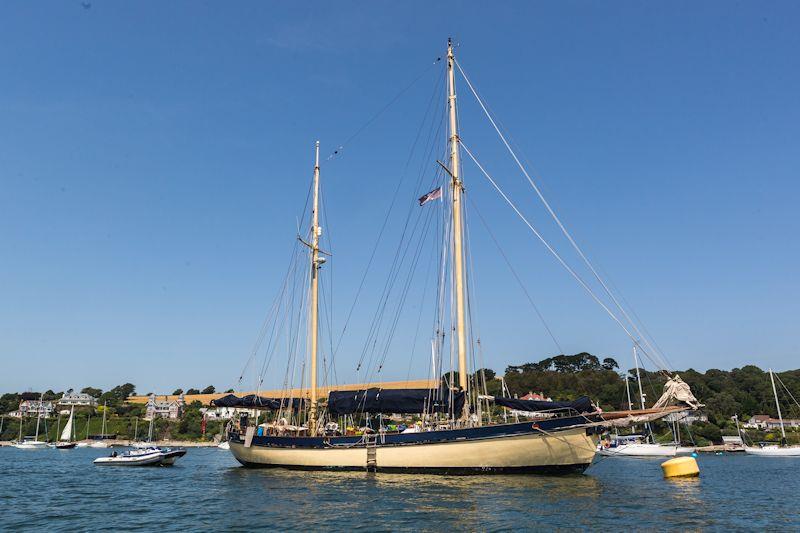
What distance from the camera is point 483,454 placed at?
3356cm

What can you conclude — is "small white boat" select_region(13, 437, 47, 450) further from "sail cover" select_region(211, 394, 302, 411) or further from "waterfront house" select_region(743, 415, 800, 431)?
"waterfront house" select_region(743, 415, 800, 431)

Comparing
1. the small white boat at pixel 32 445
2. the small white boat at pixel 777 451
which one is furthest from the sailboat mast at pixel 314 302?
the small white boat at pixel 32 445

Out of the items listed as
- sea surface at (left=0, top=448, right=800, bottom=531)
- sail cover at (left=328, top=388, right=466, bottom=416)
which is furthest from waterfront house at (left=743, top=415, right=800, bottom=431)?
sail cover at (left=328, top=388, right=466, bottom=416)

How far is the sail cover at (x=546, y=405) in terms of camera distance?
33.0m

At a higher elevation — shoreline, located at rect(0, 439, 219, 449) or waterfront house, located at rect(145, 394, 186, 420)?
waterfront house, located at rect(145, 394, 186, 420)

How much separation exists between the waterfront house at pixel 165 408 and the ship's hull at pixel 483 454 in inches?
6432

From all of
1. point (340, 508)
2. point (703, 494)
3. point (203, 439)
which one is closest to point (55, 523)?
point (340, 508)

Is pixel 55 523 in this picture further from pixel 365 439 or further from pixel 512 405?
pixel 512 405

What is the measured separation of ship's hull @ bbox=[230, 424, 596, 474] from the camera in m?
33.0

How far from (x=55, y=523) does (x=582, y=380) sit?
141980mm

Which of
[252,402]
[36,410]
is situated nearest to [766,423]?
[252,402]

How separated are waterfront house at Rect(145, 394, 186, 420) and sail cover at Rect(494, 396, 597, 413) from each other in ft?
558

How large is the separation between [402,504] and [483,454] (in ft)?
32.7

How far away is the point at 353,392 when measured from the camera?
139 feet
